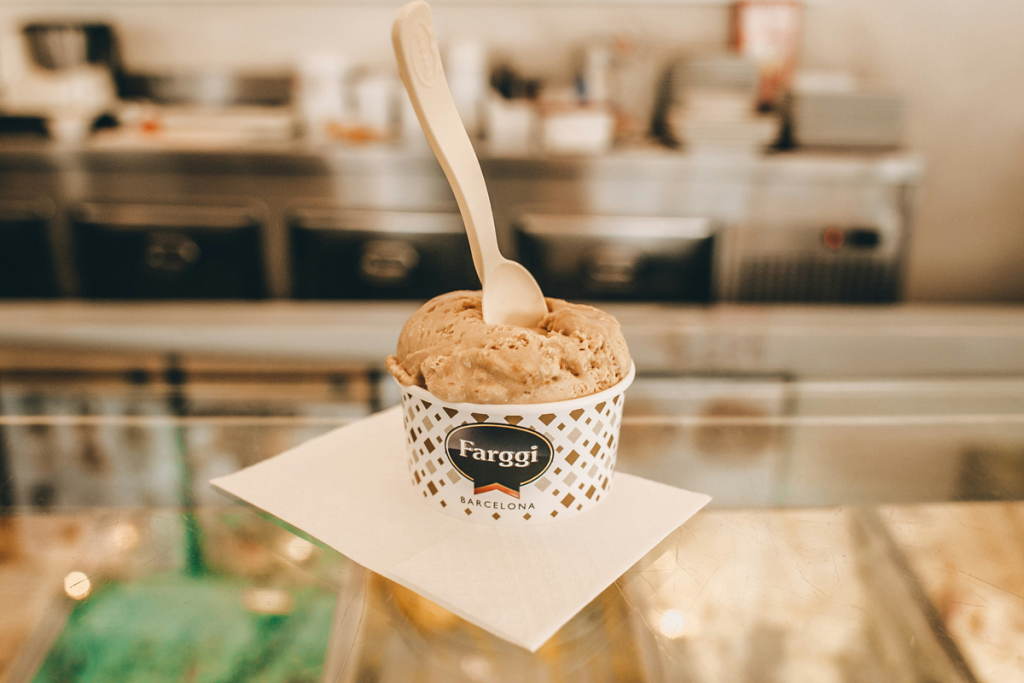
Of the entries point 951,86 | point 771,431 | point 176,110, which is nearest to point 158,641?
point 771,431

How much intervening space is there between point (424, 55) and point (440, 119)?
0.04m

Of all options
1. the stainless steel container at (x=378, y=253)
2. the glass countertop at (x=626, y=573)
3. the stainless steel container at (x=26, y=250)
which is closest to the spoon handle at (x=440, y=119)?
the glass countertop at (x=626, y=573)

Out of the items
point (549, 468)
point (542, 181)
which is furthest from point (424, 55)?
point (542, 181)

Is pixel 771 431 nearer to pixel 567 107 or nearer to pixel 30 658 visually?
pixel 30 658

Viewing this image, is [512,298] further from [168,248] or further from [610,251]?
[168,248]

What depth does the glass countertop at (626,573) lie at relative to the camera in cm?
39

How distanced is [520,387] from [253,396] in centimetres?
36

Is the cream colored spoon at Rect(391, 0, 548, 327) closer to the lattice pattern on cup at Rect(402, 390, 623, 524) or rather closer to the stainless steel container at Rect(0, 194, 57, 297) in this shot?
the lattice pattern on cup at Rect(402, 390, 623, 524)

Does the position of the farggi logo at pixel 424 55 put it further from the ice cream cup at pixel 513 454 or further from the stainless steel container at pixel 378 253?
the stainless steel container at pixel 378 253

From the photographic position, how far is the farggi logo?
48 centimetres

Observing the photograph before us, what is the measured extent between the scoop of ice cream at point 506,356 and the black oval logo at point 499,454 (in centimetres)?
3

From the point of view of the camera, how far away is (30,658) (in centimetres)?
38

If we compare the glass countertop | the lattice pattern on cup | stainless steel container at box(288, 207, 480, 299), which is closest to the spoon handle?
the lattice pattern on cup

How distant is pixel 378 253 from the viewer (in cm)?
210
